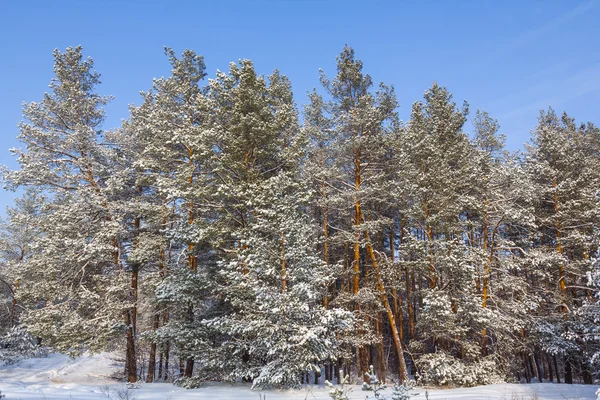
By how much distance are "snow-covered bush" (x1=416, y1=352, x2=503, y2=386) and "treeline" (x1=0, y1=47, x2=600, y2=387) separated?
0.26 ft

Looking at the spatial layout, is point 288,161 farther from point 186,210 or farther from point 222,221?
point 186,210

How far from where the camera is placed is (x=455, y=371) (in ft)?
45.2

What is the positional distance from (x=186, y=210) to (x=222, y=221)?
2770 mm

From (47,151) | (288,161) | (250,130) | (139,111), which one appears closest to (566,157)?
(288,161)

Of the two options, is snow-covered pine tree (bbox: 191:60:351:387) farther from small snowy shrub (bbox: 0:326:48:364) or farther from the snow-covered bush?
small snowy shrub (bbox: 0:326:48:364)

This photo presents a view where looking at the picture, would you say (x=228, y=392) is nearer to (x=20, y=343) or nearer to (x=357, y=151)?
(x=357, y=151)

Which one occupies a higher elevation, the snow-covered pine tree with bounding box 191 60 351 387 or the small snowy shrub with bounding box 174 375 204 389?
the snow-covered pine tree with bounding box 191 60 351 387

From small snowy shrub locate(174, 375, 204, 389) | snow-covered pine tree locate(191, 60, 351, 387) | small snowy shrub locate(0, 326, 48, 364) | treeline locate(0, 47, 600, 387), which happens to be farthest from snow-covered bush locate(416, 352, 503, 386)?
small snowy shrub locate(0, 326, 48, 364)

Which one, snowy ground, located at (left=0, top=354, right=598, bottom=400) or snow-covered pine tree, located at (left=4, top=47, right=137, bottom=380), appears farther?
snow-covered pine tree, located at (left=4, top=47, right=137, bottom=380)

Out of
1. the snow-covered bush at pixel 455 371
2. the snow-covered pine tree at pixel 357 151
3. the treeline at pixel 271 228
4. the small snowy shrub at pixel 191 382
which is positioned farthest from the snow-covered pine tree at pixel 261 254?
the snow-covered bush at pixel 455 371

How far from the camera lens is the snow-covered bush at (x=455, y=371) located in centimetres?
1377

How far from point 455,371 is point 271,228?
30.8 ft

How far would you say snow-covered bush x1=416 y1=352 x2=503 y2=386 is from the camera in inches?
542

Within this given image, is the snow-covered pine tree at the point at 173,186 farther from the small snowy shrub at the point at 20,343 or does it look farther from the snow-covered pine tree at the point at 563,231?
the snow-covered pine tree at the point at 563,231
